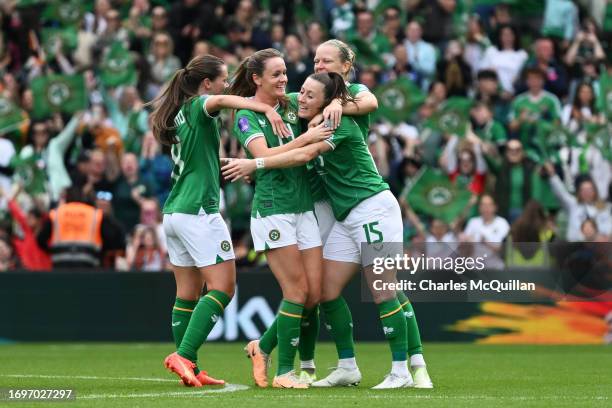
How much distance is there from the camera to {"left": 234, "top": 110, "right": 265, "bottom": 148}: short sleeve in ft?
32.1

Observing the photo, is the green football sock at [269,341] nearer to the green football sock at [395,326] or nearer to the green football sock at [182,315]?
the green football sock at [182,315]

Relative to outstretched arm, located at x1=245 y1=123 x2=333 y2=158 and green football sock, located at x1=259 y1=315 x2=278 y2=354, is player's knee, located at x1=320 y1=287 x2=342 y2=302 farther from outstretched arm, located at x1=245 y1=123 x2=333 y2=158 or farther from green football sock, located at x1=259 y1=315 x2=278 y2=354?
outstretched arm, located at x1=245 y1=123 x2=333 y2=158

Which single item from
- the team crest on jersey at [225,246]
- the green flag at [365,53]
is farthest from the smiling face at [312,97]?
the green flag at [365,53]

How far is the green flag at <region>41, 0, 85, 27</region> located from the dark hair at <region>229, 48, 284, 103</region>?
11503mm

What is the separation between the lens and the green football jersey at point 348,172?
989 centimetres

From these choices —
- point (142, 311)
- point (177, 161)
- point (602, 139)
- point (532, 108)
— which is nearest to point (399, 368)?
point (177, 161)

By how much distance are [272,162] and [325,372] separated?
9.99 ft

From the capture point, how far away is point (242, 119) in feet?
32.2

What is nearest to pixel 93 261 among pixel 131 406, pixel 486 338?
pixel 486 338

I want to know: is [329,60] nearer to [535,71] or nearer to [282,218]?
[282,218]

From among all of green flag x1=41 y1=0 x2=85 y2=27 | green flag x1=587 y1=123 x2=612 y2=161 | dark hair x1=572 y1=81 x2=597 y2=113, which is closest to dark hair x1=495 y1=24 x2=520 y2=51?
dark hair x1=572 y1=81 x2=597 y2=113

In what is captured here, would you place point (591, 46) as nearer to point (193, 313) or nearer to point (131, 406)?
point (193, 313)

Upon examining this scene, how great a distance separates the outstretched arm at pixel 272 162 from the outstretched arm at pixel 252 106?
28cm

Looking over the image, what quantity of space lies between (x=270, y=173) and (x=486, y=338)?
7.51 m
